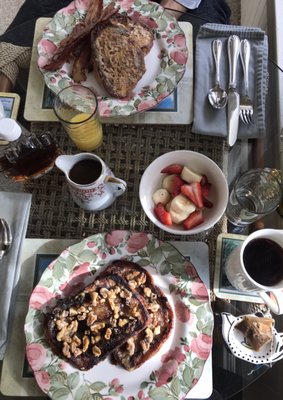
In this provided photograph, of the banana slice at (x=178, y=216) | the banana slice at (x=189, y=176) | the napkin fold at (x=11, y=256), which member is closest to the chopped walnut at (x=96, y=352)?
the napkin fold at (x=11, y=256)

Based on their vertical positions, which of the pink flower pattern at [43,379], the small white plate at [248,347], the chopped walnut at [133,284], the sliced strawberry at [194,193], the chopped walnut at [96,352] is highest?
the sliced strawberry at [194,193]

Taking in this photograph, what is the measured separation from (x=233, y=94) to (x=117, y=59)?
1.02 ft

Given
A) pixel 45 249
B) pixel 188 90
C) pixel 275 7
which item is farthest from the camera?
pixel 275 7

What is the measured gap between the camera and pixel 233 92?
38.9 inches

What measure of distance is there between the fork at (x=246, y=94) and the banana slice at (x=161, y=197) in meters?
0.31

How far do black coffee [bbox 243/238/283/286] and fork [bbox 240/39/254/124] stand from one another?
35 cm

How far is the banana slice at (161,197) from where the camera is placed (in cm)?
87

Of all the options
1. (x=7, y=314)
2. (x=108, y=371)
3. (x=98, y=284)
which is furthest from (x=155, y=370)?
(x=7, y=314)

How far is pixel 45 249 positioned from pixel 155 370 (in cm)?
37

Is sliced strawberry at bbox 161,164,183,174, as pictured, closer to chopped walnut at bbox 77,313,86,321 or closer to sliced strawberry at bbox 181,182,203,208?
sliced strawberry at bbox 181,182,203,208

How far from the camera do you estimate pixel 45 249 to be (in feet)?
3.00

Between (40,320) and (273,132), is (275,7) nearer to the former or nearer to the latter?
(273,132)

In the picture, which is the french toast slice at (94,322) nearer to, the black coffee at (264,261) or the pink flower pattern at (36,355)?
the pink flower pattern at (36,355)

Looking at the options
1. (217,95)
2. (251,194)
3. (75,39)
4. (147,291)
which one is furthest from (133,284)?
(75,39)
